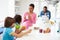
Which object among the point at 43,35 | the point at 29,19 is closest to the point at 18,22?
the point at 29,19

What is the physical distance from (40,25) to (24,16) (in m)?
0.23

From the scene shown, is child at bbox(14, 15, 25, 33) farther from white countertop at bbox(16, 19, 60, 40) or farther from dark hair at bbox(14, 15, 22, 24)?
white countertop at bbox(16, 19, 60, 40)

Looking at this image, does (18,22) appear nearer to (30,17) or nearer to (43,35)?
(30,17)

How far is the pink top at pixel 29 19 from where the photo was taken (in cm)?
194

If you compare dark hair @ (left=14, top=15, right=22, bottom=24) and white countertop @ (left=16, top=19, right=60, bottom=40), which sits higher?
dark hair @ (left=14, top=15, right=22, bottom=24)

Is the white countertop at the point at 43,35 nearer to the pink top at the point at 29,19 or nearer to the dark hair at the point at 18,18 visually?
the pink top at the point at 29,19

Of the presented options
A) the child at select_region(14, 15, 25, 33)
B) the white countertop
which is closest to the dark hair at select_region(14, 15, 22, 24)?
the child at select_region(14, 15, 25, 33)

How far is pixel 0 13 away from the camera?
6.46 ft

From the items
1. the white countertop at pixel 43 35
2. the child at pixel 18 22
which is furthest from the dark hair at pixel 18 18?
the white countertop at pixel 43 35

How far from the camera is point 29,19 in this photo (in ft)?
6.40

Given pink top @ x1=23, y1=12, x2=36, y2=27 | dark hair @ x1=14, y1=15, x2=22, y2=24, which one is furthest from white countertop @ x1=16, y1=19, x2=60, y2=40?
dark hair @ x1=14, y1=15, x2=22, y2=24

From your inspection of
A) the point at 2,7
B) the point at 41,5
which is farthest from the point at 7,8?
the point at 41,5

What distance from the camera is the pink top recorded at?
194cm

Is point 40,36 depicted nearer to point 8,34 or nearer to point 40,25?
point 40,25
